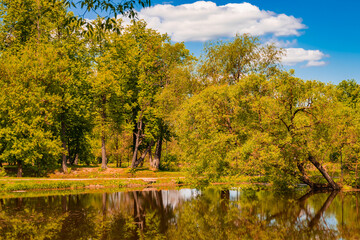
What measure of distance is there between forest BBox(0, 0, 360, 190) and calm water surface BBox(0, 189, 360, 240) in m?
3.56

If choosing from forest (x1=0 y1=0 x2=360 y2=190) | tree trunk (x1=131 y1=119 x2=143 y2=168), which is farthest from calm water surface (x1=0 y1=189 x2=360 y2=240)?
tree trunk (x1=131 y1=119 x2=143 y2=168)

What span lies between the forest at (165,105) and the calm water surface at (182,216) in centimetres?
356

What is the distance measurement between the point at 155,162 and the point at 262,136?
26.2m

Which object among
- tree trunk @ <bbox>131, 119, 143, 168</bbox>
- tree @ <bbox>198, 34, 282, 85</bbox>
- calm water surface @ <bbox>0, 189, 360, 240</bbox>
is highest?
tree @ <bbox>198, 34, 282, 85</bbox>

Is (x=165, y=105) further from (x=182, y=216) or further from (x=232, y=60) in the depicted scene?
(x=182, y=216)

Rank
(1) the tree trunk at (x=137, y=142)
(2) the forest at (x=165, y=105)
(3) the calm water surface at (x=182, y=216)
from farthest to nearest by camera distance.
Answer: (1) the tree trunk at (x=137, y=142)
(2) the forest at (x=165, y=105)
(3) the calm water surface at (x=182, y=216)

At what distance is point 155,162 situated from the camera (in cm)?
5159

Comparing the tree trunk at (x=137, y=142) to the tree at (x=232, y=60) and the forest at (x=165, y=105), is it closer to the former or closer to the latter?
the forest at (x=165, y=105)

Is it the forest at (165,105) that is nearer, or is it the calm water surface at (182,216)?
the calm water surface at (182,216)

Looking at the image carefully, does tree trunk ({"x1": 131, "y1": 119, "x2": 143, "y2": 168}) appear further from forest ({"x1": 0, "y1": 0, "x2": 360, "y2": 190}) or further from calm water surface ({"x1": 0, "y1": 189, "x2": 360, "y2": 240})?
calm water surface ({"x1": 0, "y1": 189, "x2": 360, "y2": 240})

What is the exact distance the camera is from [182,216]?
2192 centimetres

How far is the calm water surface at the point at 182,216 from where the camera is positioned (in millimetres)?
17219

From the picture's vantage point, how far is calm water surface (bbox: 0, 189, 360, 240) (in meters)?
17.2

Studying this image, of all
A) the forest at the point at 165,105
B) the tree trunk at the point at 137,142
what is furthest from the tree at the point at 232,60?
the tree trunk at the point at 137,142
